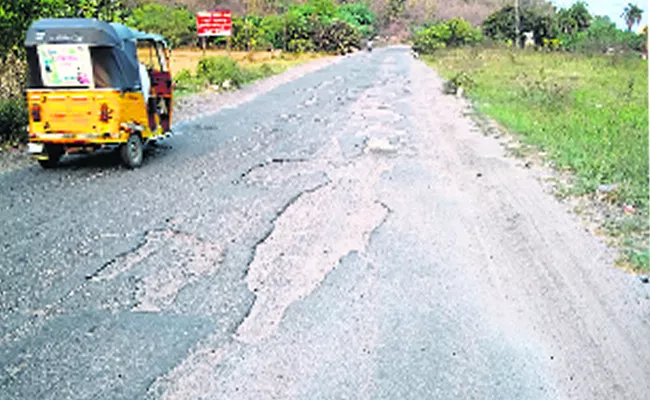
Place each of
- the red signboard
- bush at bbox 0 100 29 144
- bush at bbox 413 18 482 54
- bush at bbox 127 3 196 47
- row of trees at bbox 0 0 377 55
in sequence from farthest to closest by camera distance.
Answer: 1. row of trees at bbox 0 0 377 55
2. bush at bbox 413 18 482 54
3. bush at bbox 127 3 196 47
4. the red signboard
5. bush at bbox 0 100 29 144

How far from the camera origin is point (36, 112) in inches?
319

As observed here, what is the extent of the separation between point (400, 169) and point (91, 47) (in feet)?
14.2

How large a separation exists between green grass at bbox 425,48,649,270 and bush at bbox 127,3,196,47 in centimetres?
3127

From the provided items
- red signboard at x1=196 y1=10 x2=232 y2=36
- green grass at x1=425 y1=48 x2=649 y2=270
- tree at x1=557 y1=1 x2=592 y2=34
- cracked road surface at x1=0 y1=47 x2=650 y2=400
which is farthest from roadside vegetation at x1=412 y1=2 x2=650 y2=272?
tree at x1=557 y1=1 x2=592 y2=34

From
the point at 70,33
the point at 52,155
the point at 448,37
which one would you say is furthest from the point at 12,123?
the point at 448,37

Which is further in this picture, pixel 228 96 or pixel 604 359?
pixel 228 96

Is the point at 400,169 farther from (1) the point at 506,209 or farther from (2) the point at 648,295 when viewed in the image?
(2) the point at 648,295

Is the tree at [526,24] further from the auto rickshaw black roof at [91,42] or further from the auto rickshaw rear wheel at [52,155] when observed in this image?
the auto rickshaw rear wheel at [52,155]

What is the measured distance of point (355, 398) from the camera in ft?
10.5

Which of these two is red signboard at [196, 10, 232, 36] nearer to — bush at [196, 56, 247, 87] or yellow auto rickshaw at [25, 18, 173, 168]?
bush at [196, 56, 247, 87]

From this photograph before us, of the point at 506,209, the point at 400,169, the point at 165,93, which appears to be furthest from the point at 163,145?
the point at 506,209

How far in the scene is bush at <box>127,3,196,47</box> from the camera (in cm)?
5045

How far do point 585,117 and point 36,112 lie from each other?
998 centimetres

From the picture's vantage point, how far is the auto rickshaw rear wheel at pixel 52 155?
8.31 meters
